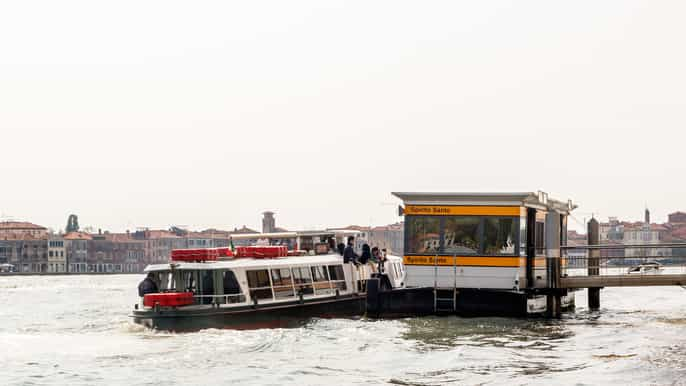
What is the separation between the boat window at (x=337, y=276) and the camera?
33.5 meters

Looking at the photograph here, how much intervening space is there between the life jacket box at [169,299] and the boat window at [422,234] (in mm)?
6332

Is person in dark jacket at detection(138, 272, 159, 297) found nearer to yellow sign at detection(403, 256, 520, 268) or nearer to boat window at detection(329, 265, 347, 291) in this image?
boat window at detection(329, 265, 347, 291)

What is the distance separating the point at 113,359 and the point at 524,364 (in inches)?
317

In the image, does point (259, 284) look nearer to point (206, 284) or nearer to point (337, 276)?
point (206, 284)

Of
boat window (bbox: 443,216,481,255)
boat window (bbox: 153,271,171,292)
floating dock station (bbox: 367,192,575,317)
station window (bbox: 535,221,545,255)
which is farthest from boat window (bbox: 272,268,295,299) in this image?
station window (bbox: 535,221,545,255)

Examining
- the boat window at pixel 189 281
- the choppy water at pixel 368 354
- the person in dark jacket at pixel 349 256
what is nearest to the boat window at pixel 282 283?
the choppy water at pixel 368 354

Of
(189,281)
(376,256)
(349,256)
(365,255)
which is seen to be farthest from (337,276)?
(189,281)

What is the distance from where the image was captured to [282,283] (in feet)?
102

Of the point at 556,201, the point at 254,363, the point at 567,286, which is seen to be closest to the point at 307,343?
the point at 254,363

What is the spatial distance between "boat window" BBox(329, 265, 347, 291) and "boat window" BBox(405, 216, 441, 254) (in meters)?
3.82

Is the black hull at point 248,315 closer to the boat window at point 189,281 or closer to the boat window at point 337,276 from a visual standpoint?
the boat window at point 337,276

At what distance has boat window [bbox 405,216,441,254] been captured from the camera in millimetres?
30172

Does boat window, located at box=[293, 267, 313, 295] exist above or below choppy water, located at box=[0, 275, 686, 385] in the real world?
above

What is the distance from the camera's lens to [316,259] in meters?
33.2
